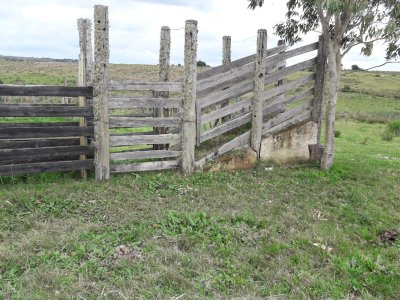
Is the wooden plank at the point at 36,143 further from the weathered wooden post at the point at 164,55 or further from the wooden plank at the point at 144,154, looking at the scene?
the weathered wooden post at the point at 164,55

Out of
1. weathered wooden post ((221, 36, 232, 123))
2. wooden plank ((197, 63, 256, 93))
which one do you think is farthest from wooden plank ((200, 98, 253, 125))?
weathered wooden post ((221, 36, 232, 123))

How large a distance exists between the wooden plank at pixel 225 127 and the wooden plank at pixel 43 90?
9.93ft

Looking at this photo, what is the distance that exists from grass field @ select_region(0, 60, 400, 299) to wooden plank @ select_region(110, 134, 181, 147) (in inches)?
29.3

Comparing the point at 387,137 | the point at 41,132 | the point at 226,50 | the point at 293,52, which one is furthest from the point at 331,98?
the point at 387,137

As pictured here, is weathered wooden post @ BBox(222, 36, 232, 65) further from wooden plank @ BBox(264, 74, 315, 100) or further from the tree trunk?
the tree trunk

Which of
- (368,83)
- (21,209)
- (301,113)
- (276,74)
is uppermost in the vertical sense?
(276,74)

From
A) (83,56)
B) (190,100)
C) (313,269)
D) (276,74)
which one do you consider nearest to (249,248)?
(313,269)

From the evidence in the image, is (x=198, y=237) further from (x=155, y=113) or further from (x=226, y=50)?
(x=226, y=50)

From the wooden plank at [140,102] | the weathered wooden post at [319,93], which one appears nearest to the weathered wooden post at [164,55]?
the wooden plank at [140,102]

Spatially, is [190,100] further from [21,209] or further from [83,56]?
[21,209]

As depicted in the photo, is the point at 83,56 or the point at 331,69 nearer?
the point at 83,56

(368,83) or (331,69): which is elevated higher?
(331,69)

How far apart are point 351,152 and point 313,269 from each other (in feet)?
34.7

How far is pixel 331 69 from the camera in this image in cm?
1028
